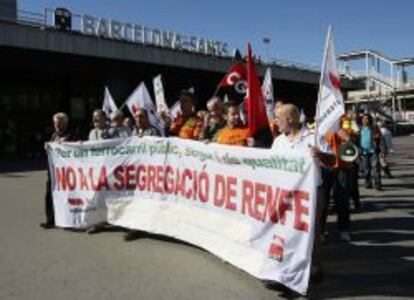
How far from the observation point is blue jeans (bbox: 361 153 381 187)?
54.9 ft

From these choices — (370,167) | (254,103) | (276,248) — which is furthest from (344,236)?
(370,167)

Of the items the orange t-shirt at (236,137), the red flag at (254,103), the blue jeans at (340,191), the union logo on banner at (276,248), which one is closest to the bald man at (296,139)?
the union logo on banner at (276,248)

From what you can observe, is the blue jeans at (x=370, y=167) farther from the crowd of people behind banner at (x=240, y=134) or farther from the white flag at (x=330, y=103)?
the white flag at (x=330, y=103)

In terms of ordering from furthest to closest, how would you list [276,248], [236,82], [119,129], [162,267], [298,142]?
[236,82] → [119,129] → [162,267] → [298,142] → [276,248]

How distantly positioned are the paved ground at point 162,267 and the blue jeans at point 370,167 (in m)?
4.97

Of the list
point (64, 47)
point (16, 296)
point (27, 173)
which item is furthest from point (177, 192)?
point (64, 47)

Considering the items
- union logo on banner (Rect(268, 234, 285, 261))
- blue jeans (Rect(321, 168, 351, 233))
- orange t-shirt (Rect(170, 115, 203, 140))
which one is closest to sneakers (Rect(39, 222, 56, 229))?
orange t-shirt (Rect(170, 115, 203, 140))

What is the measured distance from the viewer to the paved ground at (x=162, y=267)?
23.2 feet

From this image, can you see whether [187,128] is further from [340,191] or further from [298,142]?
[298,142]

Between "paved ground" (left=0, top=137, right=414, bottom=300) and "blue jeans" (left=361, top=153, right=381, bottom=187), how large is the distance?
4.97 meters

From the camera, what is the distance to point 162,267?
8172 mm

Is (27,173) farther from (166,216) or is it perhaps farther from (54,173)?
(166,216)

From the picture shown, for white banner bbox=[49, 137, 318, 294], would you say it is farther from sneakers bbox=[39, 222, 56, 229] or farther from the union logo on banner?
sneakers bbox=[39, 222, 56, 229]

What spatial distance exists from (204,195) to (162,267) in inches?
39.3
